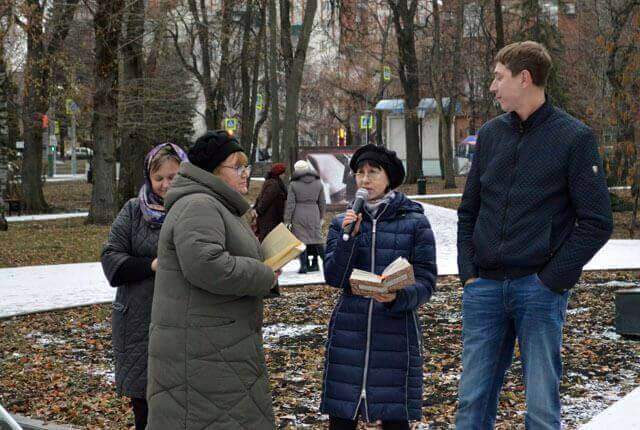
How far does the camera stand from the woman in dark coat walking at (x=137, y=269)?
5.35 m

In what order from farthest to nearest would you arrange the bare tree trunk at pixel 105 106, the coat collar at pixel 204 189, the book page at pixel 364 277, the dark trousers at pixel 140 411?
the bare tree trunk at pixel 105 106 → the dark trousers at pixel 140 411 → the book page at pixel 364 277 → the coat collar at pixel 204 189

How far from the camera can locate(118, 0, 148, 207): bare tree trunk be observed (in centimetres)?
2680

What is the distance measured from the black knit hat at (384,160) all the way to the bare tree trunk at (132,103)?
19059mm

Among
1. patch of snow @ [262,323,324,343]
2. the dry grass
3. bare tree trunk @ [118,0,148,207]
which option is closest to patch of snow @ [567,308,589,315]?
patch of snow @ [262,323,324,343]

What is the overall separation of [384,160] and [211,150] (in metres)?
1.14

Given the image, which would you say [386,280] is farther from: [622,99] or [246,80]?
[246,80]

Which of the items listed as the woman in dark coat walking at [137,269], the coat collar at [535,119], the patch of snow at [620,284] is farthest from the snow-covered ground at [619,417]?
the patch of snow at [620,284]

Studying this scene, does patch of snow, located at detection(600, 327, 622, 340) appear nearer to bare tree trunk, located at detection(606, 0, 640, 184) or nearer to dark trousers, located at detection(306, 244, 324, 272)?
dark trousers, located at detection(306, 244, 324, 272)

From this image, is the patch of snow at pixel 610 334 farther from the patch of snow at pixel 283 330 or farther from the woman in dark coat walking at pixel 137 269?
the woman in dark coat walking at pixel 137 269

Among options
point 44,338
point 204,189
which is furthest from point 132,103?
point 204,189

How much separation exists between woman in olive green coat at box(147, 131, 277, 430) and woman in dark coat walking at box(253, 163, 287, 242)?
10127mm

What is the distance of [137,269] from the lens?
5344mm

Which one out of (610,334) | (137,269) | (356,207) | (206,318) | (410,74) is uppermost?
(410,74)

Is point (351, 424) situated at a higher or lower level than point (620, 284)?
higher
